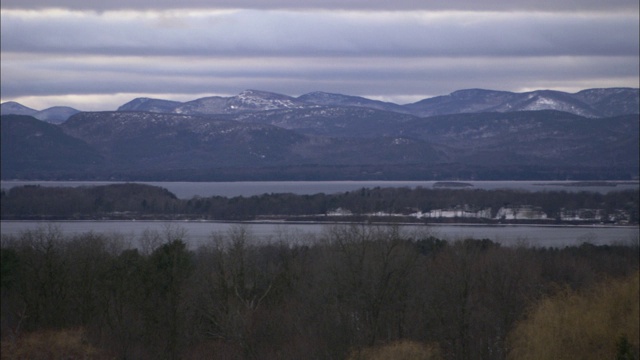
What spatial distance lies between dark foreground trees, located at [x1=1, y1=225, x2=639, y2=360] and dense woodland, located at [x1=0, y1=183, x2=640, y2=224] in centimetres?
2915

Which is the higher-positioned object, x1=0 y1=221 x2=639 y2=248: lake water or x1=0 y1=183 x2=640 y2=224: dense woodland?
x1=0 y1=183 x2=640 y2=224: dense woodland

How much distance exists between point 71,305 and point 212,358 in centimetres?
730

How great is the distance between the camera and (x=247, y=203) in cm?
7169

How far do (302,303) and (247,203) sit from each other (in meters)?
41.3

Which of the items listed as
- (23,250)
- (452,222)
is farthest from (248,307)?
(452,222)

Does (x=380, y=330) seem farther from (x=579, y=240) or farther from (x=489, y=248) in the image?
(x=579, y=240)

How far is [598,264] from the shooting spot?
41.4m

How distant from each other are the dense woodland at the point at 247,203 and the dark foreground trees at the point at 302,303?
2915cm

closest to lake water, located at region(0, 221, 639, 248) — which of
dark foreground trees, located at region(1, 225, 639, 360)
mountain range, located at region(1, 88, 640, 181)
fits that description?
dark foreground trees, located at region(1, 225, 639, 360)

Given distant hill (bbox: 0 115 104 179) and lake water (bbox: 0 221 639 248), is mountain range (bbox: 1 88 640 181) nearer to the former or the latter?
distant hill (bbox: 0 115 104 179)

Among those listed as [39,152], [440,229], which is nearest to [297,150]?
[39,152]

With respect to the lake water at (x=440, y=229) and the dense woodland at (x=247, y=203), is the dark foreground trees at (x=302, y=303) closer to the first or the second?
the lake water at (x=440, y=229)

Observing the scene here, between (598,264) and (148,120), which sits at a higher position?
(148,120)

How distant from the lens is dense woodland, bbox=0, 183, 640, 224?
67812 mm
